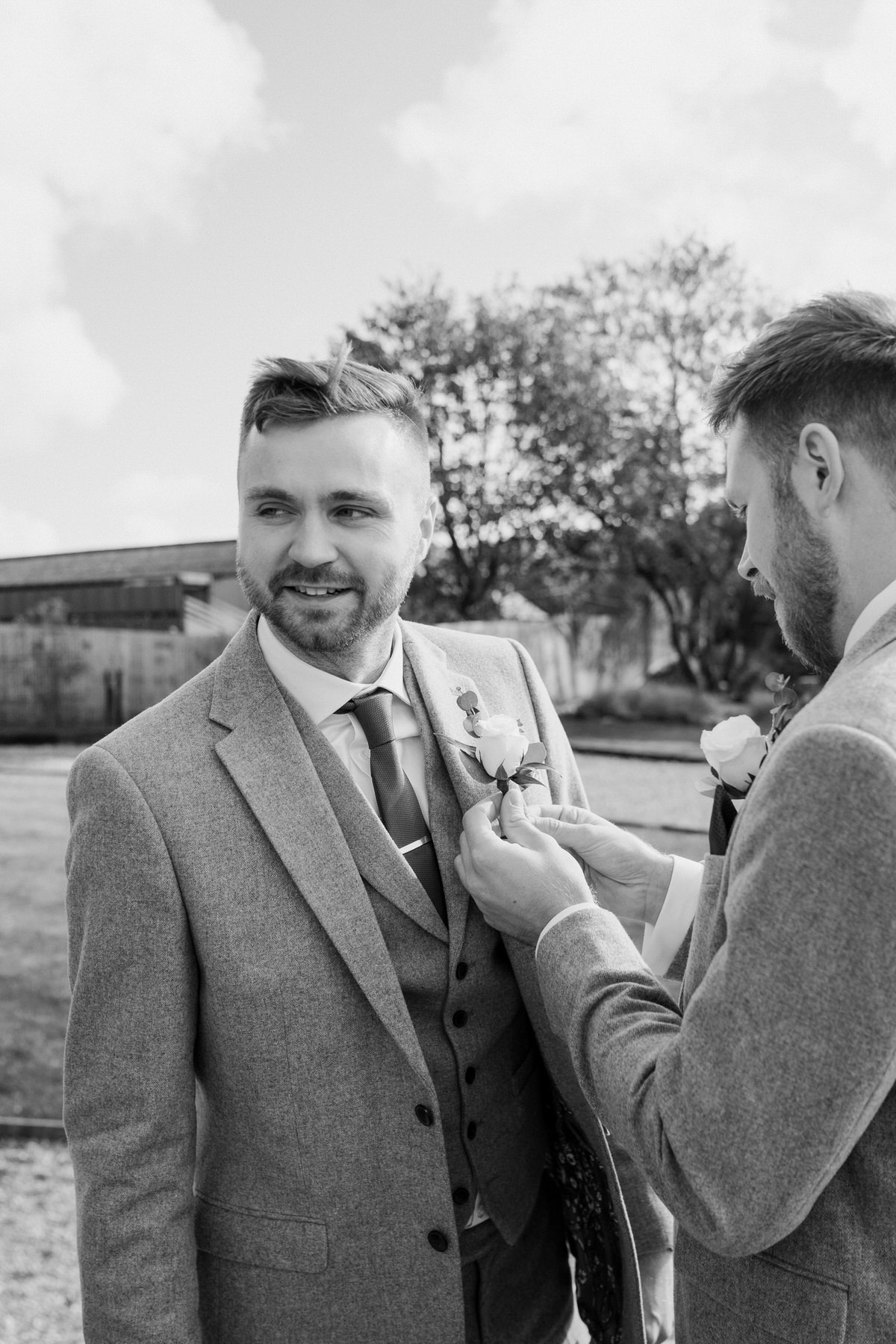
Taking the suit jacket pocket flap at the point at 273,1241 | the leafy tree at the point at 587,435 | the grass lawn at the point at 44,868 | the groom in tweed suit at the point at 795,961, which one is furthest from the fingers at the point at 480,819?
the leafy tree at the point at 587,435

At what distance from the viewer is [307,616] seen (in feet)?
7.33

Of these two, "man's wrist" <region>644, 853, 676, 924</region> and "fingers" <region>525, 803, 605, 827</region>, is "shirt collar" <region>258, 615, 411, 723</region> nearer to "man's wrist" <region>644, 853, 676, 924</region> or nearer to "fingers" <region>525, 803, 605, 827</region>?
"fingers" <region>525, 803, 605, 827</region>

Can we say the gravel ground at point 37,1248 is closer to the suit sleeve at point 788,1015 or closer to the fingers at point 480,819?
the fingers at point 480,819

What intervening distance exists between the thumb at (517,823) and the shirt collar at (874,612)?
2.38ft

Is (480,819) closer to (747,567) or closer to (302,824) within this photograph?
(302,824)

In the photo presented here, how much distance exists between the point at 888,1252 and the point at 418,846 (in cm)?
112

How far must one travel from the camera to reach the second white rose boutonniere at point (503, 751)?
2.22 meters

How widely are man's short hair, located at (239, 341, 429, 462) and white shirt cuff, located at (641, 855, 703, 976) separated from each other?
→ 1.21 metres

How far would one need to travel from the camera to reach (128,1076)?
1.90 m

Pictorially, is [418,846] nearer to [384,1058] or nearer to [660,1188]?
[384,1058]

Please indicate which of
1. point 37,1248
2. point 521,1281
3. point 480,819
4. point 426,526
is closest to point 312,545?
point 426,526

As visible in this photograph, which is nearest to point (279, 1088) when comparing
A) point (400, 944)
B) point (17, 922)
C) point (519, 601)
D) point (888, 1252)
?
point (400, 944)

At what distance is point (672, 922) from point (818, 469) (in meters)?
1.20

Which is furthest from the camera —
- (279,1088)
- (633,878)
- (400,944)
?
(633,878)
